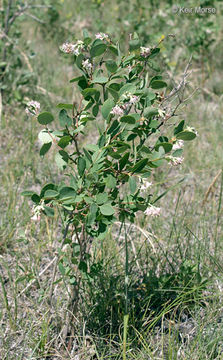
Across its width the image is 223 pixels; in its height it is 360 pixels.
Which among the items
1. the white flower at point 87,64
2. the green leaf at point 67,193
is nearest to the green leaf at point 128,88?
the white flower at point 87,64

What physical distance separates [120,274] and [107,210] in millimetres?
622

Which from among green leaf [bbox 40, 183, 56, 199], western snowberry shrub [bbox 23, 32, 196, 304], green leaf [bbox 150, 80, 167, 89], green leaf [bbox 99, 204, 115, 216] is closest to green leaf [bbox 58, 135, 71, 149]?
western snowberry shrub [bbox 23, 32, 196, 304]

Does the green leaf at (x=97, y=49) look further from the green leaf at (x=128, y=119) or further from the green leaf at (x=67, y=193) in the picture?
the green leaf at (x=67, y=193)

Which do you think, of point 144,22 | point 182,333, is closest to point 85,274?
point 182,333

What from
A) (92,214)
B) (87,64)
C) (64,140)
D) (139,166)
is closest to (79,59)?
(87,64)

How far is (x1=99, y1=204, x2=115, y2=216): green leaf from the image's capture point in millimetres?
1378

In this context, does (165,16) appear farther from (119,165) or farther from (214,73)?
(119,165)

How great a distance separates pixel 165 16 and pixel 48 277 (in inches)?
135

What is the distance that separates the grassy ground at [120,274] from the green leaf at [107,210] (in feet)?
1.10

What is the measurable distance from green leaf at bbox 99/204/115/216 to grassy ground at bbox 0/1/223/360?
13.2 inches

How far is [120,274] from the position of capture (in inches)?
75.5

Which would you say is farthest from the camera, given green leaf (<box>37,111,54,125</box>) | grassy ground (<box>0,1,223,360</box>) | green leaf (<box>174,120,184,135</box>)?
grassy ground (<box>0,1,223,360</box>)

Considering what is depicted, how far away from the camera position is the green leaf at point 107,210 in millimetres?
1378

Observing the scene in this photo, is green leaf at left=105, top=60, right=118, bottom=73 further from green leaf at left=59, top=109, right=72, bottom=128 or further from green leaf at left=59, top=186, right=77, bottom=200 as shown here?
green leaf at left=59, top=186, right=77, bottom=200
